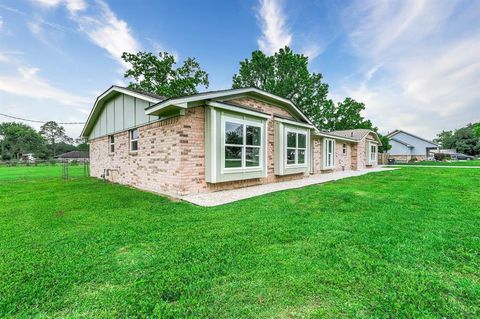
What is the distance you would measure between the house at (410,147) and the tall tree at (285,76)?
20323 mm

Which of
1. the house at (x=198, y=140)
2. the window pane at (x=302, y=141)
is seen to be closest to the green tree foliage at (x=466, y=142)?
the window pane at (x=302, y=141)

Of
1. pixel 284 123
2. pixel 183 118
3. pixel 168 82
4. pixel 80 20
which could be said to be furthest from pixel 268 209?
pixel 168 82

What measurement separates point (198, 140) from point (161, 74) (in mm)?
22587

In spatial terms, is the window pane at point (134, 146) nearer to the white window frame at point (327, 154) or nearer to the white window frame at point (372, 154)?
the white window frame at point (327, 154)

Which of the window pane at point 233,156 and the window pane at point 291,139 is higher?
the window pane at point 291,139

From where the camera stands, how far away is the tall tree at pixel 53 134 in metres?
66.2

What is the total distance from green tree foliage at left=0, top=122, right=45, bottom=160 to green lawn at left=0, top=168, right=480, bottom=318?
69.3 metres

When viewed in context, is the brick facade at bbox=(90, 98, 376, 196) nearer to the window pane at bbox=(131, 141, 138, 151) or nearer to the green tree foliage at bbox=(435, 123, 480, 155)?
the window pane at bbox=(131, 141, 138, 151)

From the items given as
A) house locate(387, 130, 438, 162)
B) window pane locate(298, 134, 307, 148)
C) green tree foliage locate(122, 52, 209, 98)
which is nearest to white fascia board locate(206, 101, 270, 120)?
window pane locate(298, 134, 307, 148)

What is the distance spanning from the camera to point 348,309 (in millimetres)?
1768

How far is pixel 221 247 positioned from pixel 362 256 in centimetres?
179

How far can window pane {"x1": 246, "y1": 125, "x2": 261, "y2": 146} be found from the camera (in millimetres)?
8117

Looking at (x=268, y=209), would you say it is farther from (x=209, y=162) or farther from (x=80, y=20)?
(x=80, y=20)

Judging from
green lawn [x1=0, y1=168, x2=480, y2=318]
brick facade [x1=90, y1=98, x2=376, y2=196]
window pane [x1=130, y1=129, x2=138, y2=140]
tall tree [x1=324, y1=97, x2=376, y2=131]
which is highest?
tall tree [x1=324, y1=97, x2=376, y2=131]
